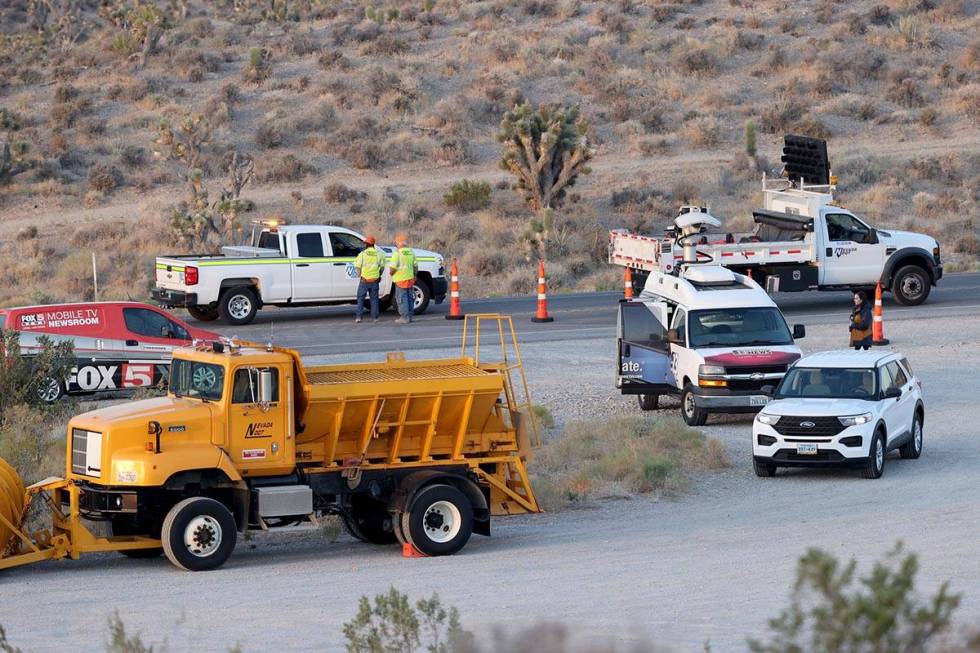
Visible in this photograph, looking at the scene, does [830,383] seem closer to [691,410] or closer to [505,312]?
[691,410]

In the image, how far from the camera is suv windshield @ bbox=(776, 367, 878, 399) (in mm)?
19750

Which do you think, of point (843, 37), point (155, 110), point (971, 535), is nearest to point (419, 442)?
point (971, 535)

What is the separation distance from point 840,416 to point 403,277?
1424 centimetres

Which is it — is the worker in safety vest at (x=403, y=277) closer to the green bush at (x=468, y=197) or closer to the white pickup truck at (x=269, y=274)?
the white pickup truck at (x=269, y=274)

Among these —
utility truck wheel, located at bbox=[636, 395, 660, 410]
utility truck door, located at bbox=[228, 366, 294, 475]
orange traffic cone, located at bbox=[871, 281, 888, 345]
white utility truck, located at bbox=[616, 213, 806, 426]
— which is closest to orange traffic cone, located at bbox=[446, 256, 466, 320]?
orange traffic cone, located at bbox=[871, 281, 888, 345]

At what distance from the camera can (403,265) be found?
3164 cm

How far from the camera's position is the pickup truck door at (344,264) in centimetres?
3250

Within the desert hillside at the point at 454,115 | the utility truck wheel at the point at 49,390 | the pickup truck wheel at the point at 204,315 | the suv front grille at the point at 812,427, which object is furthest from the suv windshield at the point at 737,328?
the desert hillside at the point at 454,115

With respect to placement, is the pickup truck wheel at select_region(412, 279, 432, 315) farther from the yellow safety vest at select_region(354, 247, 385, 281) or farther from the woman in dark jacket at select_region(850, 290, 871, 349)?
the woman in dark jacket at select_region(850, 290, 871, 349)

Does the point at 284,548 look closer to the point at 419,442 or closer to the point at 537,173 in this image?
the point at 419,442

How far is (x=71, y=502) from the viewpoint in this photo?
1456cm

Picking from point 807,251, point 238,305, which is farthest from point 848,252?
point 238,305

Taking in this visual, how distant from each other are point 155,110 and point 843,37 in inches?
1123

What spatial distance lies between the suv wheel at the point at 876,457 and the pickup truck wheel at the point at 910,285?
49.9 feet
